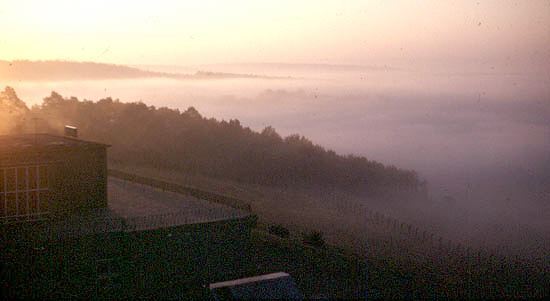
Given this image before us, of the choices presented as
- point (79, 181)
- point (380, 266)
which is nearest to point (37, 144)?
point (79, 181)

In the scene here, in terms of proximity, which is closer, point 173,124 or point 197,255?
point 197,255

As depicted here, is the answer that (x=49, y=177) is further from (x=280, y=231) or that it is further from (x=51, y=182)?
(x=280, y=231)

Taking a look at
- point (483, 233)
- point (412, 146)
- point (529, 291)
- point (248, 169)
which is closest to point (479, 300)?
point (529, 291)

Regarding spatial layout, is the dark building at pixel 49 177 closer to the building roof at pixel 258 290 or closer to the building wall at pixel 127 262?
the building wall at pixel 127 262

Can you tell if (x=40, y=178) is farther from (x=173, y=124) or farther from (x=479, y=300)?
(x=173, y=124)

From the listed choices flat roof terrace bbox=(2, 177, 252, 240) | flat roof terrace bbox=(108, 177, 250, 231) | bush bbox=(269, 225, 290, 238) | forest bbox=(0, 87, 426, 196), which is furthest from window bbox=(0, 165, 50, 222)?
forest bbox=(0, 87, 426, 196)

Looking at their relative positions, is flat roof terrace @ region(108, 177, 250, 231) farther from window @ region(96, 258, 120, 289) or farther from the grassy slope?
the grassy slope

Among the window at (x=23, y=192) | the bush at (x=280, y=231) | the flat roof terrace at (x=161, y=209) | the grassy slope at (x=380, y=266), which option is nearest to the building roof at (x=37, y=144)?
the window at (x=23, y=192)
